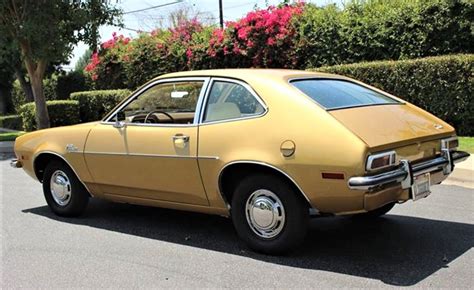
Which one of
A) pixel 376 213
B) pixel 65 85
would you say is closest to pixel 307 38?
A: pixel 376 213

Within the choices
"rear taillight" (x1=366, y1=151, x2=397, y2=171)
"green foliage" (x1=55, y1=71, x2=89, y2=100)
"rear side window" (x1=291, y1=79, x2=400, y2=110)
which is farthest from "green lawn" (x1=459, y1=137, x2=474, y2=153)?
"green foliage" (x1=55, y1=71, x2=89, y2=100)

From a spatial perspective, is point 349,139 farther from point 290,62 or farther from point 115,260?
point 290,62

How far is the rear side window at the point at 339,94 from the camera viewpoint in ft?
15.8

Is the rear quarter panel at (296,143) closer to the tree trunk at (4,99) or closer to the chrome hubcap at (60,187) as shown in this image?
the chrome hubcap at (60,187)

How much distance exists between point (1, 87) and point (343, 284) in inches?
1353

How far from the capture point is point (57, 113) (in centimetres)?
1761

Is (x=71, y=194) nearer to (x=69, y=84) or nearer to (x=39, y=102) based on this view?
(x=39, y=102)

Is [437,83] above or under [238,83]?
under

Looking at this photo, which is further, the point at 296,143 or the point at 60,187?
the point at 60,187

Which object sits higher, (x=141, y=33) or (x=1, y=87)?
(x=141, y=33)

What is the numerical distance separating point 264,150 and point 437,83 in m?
8.15

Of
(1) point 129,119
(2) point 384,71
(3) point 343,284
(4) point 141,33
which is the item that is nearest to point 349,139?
(3) point 343,284

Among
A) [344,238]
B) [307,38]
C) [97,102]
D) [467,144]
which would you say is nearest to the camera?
[344,238]

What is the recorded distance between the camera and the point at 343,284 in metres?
4.09
